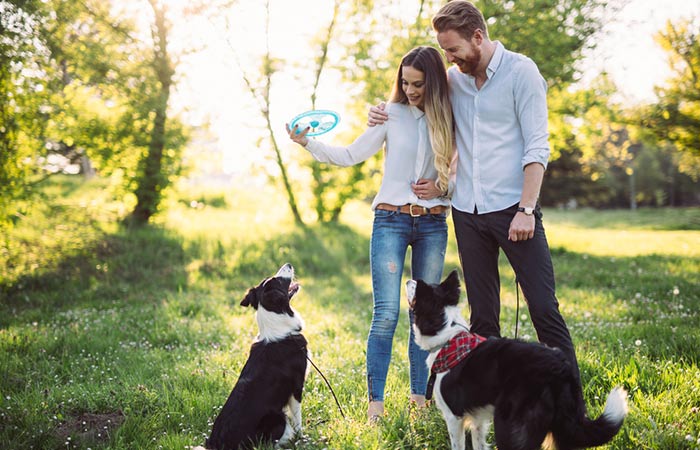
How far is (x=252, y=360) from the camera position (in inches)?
155

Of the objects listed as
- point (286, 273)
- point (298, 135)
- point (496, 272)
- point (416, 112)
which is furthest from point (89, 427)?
point (416, 112)

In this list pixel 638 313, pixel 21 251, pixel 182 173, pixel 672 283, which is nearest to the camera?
pixel 638 313

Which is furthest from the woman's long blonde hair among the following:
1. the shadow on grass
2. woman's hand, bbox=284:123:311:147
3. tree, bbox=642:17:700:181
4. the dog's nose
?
tree, bbox=642:17:700:181

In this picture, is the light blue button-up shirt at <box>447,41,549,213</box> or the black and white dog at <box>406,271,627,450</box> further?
the light blue button-up shirt at <box>447,41,549,213</box>

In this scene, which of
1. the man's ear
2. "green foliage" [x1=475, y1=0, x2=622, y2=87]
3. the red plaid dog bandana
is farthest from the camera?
"green foliage" [x1=475, y1=0, x2=622, y2=87]

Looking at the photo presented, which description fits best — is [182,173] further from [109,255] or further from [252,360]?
[252,360]

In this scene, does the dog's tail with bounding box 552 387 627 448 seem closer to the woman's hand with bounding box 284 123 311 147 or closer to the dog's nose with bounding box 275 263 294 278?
the dog's nose with bounding box 275 263 294 278

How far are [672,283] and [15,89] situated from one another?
11.0 metres

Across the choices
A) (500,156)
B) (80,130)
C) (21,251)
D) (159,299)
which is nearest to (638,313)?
(500,156)

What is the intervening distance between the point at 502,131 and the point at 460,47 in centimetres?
62

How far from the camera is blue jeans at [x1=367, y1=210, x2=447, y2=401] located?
404cm

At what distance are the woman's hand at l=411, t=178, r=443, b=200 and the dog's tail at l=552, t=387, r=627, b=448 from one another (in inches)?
66.0

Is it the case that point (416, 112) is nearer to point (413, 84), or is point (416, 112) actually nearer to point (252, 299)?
point (413, 84)

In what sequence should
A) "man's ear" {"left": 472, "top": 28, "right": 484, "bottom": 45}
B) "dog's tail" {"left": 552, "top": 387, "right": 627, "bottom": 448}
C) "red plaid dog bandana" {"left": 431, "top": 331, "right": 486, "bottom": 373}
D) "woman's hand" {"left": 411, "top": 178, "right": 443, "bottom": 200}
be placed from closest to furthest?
"dog's tail" {"left": 552, "top": 387, "right": 627, "bottom": 448} < "red plaid dog bandana" {"left": 431, "top": 331, "right": 486, "bottom": 373} < "man's ear" {"left": 472, "top": 28, "right": 484, "bottom": 45} < "woman's hand" {"left": 411, "top": 178, "right": 443, "bottom": 200}
